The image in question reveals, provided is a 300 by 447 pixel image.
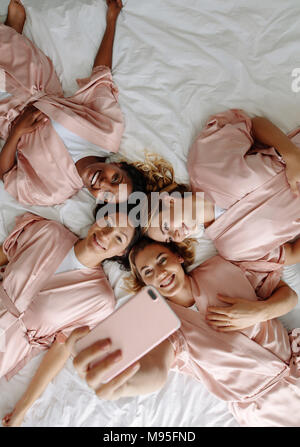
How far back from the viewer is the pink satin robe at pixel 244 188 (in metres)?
1.34

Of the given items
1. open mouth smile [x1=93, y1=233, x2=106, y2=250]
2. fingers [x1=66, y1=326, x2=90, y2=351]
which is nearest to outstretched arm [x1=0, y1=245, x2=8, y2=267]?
open mouth smile [x1=93, y1=233, x2=106, y2=250]

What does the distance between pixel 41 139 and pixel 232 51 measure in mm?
856

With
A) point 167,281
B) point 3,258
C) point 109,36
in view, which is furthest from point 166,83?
point 3,258

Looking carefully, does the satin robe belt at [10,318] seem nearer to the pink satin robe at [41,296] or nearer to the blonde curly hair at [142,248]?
the pink satin robe at [41,296]

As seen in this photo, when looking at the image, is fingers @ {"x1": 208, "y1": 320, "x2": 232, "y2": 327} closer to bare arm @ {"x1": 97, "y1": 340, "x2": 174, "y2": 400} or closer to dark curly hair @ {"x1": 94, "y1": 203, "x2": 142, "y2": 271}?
bare arm @ {"x1": 97, "y1": 340, "x2": 174, "y2": 400}

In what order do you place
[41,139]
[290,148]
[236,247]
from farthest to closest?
1. [41,139]
2. [236,247]
3. [290,148]

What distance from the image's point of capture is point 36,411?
1563 mm

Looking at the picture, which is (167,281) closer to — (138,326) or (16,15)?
(138,326)

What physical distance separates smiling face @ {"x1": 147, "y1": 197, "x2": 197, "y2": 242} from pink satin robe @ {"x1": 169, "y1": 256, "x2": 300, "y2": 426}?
0.22 m

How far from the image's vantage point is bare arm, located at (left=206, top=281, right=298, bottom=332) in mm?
1330

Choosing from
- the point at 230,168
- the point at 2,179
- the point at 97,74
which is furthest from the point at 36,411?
the point at 97,74

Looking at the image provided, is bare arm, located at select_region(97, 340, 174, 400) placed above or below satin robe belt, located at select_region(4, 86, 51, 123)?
below

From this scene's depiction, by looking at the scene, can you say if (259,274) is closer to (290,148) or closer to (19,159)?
(290,148)

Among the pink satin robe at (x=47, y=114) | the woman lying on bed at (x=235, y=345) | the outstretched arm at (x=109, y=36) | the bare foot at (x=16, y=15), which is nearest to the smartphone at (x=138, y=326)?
the woman lying on bed at (x=235, y=345)
